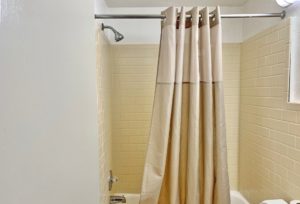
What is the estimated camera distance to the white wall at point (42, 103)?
0.38 metres

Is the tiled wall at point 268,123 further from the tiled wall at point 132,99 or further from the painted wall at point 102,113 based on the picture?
the painted wall at point 102,113

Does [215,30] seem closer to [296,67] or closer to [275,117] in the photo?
[296,67]

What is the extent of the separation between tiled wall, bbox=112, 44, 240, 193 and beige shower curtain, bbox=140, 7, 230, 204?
0.72 m

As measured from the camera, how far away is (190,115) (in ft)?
5.14

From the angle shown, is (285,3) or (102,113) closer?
(285,3)

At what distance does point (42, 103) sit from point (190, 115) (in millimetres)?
1165

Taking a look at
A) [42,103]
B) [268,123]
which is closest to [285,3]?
[268,123]

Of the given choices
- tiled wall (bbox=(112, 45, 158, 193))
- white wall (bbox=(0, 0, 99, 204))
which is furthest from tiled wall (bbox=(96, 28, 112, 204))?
white wall (bbox=(0, 0, 99, 204))

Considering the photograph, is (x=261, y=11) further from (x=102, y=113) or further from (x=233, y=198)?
(x=233, y=198)

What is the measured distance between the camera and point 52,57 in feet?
1.83

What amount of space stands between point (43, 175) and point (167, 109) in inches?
43.3

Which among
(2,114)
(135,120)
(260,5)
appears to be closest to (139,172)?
(135,120)

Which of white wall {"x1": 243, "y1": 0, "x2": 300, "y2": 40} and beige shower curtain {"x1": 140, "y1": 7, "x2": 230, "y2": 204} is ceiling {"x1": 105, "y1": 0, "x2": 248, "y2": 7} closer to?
white wall {"x1": 243, "y1": 0, "x2": 300, "y2": 40}

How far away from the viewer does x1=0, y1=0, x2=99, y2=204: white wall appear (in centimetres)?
38
